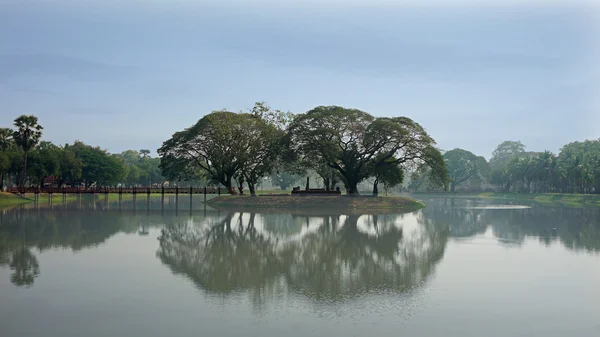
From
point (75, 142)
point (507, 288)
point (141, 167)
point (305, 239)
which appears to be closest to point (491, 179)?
point (141, 167)

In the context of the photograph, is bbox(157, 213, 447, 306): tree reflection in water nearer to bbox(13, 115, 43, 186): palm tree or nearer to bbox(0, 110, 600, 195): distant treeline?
bbox(0, 110, 600, 195): distant treeline

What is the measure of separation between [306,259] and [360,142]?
4615 cm

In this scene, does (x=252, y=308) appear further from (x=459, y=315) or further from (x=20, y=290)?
(x=20, y=290)

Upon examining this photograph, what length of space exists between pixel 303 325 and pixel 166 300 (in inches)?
199

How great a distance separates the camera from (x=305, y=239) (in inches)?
1180

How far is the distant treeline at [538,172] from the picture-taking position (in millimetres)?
90500

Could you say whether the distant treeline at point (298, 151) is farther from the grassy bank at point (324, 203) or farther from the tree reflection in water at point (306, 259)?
the tree reflection in water at point (306, 259)

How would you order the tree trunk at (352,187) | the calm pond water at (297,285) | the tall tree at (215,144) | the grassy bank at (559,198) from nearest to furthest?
the calm pond water at (297,285), the tree trunk at (352,187), the tall tree at (215,144), the grassy bank at (559,198)

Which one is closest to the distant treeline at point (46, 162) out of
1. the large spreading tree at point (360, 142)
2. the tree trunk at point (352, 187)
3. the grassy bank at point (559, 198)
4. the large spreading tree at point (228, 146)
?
the large spreading tree at point (228, 146)

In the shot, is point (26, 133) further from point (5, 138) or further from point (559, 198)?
point (559, 198)

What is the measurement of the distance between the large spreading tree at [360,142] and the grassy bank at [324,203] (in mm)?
5074

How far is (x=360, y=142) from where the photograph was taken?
6700 centimetres

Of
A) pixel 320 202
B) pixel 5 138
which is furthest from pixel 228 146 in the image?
pixel 5 138

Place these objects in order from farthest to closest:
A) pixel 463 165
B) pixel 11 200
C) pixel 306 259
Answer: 1. pixel 463 165
2. pixel 11 200
3. pixel 306 259
